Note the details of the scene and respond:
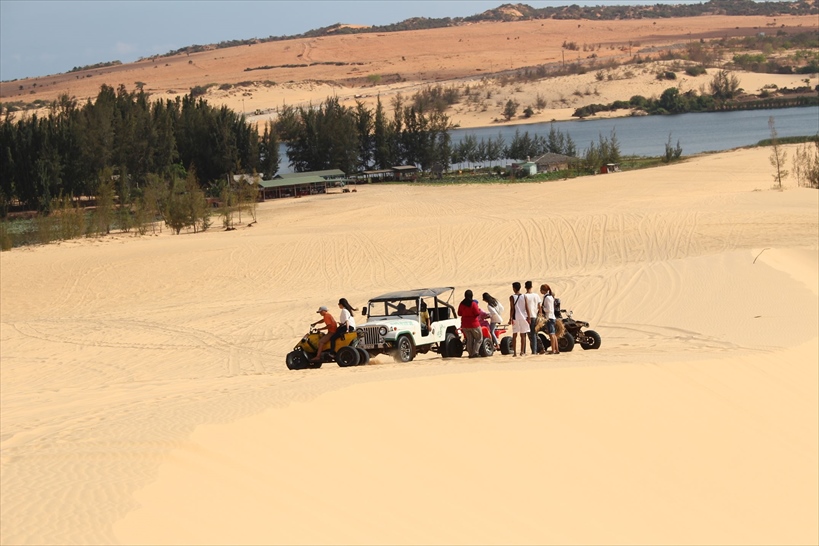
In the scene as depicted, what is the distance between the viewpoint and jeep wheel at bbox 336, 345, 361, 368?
17.6 m

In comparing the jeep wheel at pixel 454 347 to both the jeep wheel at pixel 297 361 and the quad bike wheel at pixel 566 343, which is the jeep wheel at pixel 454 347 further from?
the jeep wheel at pixel 297 361

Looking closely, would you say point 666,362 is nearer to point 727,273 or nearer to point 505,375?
point 505,375

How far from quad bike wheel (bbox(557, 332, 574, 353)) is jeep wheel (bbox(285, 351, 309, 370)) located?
4478 mm

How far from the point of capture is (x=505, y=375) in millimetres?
13531

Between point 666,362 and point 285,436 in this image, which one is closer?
point 285,436

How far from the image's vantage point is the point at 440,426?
11633 millimetres

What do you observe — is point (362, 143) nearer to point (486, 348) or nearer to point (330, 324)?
point (330, 324)

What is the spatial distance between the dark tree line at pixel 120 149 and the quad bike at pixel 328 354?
4322cm

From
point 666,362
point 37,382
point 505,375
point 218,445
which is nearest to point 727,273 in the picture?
point 666,362

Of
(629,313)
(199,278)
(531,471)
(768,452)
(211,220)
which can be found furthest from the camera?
(211,220)

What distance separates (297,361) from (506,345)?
3.68 m

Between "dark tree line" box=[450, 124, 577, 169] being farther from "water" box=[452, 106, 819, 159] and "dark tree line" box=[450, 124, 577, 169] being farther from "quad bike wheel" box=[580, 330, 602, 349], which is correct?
"quad bike wheel" box=[580, 330, 602, 349]

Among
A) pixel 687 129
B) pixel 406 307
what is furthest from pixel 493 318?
pixel 687 129

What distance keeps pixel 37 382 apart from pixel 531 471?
13.9 metres
